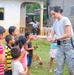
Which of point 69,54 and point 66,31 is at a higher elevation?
point 66,31

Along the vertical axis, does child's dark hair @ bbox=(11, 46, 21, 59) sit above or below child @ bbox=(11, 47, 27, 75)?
above

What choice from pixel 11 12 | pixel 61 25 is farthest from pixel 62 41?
pixel 11 12

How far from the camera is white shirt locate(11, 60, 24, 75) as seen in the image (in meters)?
6.36

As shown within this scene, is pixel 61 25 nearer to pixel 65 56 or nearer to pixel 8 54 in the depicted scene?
pixel 65 56

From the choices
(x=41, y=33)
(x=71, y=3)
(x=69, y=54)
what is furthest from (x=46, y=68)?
(x=71, y=3)

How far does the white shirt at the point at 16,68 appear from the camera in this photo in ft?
20.9

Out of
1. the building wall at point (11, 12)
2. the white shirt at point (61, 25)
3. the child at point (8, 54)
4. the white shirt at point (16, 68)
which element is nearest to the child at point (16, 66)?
the white shirt at point (16, 68)

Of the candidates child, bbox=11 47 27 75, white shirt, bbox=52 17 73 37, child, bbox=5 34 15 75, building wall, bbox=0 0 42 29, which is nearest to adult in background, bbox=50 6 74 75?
white shirt, bbox=52 17 73 37

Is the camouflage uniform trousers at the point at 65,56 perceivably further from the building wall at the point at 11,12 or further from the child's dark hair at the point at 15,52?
the building wall at the point at 11,12

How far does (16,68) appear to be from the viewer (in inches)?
251

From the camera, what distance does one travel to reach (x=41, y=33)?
24453 millimetres

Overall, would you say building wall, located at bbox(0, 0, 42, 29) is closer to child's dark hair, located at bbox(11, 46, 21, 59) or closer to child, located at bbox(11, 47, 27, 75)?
child, located at bbox(11, 47, 27, 75)

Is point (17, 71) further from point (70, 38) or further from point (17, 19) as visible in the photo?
point (17, 19)

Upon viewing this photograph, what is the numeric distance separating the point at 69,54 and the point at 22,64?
3.64 ft
